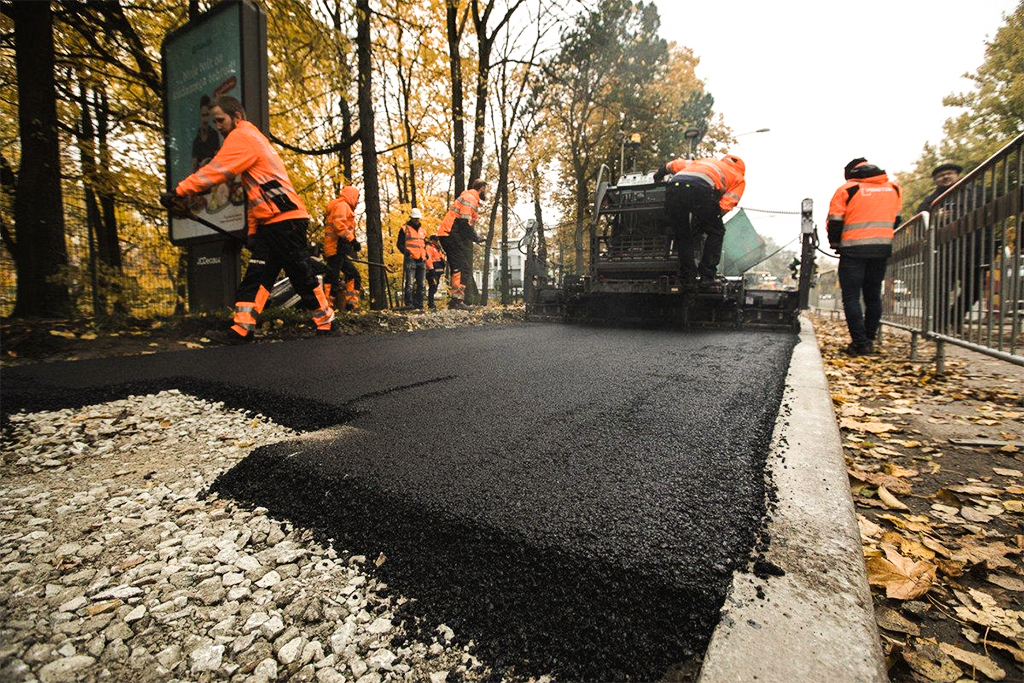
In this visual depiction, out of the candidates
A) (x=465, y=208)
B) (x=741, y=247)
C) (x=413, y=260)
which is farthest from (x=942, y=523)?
(x=741, y=247)

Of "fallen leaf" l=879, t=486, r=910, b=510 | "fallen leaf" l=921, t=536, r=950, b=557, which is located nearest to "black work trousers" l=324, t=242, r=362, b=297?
"fallen leaf" l=879, t=486, r=910, b=510

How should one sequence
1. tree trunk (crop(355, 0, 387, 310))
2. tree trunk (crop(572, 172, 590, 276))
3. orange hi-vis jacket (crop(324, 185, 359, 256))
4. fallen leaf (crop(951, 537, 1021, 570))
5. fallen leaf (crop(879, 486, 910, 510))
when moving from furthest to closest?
tree trunk (crop(572, 172, 590, 276)), orange hi-vis jacket (crop(324, 185, 359, 256)), tree trunk (crop(355, 0, 387, 310)), fallen leaf (crop(879, 486, 910, 510)), fallen leaf (crop(951, 537, 1021, 570))

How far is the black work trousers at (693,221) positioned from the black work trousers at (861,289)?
1.78m

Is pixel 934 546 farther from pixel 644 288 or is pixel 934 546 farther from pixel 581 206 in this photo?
pixel 581 206

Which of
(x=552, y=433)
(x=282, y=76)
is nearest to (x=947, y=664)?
(x=552, y=433)

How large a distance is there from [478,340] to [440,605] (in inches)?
175

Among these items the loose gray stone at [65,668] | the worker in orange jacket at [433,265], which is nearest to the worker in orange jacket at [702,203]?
the worker in orange jacket at [433,265]

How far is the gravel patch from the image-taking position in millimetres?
944

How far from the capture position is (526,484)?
1.51 metres

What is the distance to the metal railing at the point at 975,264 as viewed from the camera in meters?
2.64

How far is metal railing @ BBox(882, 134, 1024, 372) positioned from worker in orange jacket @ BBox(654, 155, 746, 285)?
7.11 ft

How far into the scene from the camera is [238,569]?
124cm

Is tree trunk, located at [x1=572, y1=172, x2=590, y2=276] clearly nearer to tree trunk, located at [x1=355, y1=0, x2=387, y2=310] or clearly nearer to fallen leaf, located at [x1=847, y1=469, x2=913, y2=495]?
tree trunk, located at [x1=355, y1=0, x2=387, y2=310]

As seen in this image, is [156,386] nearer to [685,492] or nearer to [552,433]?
[552,433]
